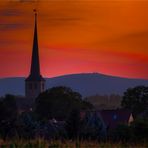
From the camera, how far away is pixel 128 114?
189 feet

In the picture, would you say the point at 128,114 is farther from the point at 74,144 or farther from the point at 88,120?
the point at 74,144

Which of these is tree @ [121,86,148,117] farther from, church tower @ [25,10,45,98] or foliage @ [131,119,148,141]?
church tower @ [25,10,45,98]

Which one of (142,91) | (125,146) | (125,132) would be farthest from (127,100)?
(125,146)

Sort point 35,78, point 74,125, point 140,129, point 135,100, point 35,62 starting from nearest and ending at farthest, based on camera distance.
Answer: point 140,129, point 74,125, point 135,100, point 35,78, point 35,62

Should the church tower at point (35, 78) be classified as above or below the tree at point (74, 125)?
above

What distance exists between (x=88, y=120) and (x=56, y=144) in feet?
117

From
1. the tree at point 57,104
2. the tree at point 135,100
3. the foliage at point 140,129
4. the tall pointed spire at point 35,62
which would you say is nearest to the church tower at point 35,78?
the tall pointed spire at point 35,62

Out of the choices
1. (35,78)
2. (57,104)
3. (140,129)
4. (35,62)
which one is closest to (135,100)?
(57,104)

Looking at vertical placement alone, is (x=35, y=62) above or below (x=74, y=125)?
above

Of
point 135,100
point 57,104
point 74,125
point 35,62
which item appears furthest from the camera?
point 35,62

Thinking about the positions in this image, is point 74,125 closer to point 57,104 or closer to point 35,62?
point 57,104

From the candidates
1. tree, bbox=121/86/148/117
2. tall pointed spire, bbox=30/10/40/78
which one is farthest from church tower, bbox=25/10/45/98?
tree, bbox=121/86/148/117

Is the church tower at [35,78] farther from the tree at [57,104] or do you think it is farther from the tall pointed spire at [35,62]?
the tree at [57,104]

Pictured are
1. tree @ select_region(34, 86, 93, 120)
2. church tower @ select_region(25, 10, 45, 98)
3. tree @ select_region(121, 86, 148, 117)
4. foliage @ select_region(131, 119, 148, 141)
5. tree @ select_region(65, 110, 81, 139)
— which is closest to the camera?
foliage @ select_region(131, 119, 148, 141)
